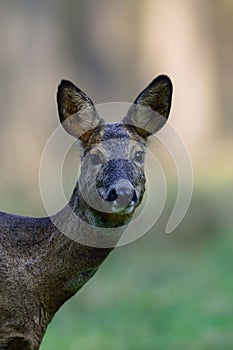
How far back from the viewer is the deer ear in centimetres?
830

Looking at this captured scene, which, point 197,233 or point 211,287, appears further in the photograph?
point 197,233

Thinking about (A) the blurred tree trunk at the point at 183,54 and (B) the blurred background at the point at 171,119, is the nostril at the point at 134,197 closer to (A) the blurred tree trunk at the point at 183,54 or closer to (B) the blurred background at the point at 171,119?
(B) the blurred background at the point at 171,119

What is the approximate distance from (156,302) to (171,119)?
10682mm

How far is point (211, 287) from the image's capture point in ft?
48.4

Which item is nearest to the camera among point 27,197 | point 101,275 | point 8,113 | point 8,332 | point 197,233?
point 8,332

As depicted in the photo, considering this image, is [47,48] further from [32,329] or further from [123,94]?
[32,329]

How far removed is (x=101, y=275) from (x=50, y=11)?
39.3 ft

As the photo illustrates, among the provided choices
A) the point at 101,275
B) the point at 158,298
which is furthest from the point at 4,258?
the point at 101,275

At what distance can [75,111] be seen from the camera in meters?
8.30

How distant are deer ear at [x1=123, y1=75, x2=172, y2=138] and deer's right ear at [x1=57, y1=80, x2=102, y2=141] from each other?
0.21m

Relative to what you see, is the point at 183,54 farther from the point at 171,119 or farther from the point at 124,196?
the point at 124,196

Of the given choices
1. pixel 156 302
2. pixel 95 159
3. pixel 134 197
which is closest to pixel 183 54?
pixel 156 302

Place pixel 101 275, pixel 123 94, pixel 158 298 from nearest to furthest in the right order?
pixel 158 298 → pixel 101 275 → pixel 123 94

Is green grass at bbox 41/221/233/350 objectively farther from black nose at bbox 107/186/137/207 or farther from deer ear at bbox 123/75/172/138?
black nose at bbox 107/186/137/207
